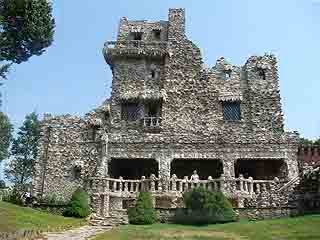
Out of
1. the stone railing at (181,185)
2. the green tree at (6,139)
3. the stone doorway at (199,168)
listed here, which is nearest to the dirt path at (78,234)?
the stone railing at (181,185)

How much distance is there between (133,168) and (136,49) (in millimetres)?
11837

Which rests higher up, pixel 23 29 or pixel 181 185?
pixel 23 29

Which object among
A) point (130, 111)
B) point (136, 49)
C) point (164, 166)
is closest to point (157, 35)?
point (136, 49)

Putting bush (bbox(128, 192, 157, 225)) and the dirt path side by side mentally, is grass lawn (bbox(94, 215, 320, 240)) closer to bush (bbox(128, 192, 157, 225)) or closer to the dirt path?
the dirt path

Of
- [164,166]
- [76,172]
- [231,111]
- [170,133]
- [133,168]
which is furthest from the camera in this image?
[231,111]

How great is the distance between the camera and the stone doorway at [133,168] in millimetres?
Answer: 38812

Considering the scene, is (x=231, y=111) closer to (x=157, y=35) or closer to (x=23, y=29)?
(x=157, y=35)

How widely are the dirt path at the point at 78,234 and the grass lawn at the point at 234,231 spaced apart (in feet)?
3.41

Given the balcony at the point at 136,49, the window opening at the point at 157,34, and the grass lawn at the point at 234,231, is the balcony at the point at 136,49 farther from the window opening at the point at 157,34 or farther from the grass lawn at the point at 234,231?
the grass lawn at the point at 234,231

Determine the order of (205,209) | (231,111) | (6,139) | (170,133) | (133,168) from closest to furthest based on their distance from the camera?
(205,209), (170,133), (133,168), (231,111), (6,139)

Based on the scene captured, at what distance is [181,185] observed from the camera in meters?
32.6

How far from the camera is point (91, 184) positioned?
34469 mm

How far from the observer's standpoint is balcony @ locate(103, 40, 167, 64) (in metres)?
44.5

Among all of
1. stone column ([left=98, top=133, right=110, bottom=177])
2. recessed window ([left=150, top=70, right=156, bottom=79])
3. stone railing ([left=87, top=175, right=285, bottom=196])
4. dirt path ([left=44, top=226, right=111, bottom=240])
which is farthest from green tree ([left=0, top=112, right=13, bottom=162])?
dirt path ([left=44, top=226, right=111, bottom=240])
